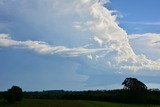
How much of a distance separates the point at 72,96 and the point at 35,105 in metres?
46.3

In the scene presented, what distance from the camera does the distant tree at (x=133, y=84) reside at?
5922 inches

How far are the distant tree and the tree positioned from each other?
4264 centimetres

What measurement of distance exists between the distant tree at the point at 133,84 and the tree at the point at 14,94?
140 ft

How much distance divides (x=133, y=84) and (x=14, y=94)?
47.0 meters

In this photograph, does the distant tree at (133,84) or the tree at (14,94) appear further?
the distant tree at (133,84)

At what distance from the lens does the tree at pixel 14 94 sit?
461 feet

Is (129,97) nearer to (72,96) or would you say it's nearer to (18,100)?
(72,96)

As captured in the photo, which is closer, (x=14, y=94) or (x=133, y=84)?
(x=14, y=94)

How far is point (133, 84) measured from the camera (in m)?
152

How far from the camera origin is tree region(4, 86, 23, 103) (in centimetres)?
14050

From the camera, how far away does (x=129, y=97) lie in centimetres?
15025

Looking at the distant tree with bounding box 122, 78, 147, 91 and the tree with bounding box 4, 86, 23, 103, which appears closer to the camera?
the tree with bounding box 4, 86, 23, 103

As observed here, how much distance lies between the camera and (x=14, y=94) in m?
143

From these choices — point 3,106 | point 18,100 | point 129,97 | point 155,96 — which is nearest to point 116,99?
point 129,97
